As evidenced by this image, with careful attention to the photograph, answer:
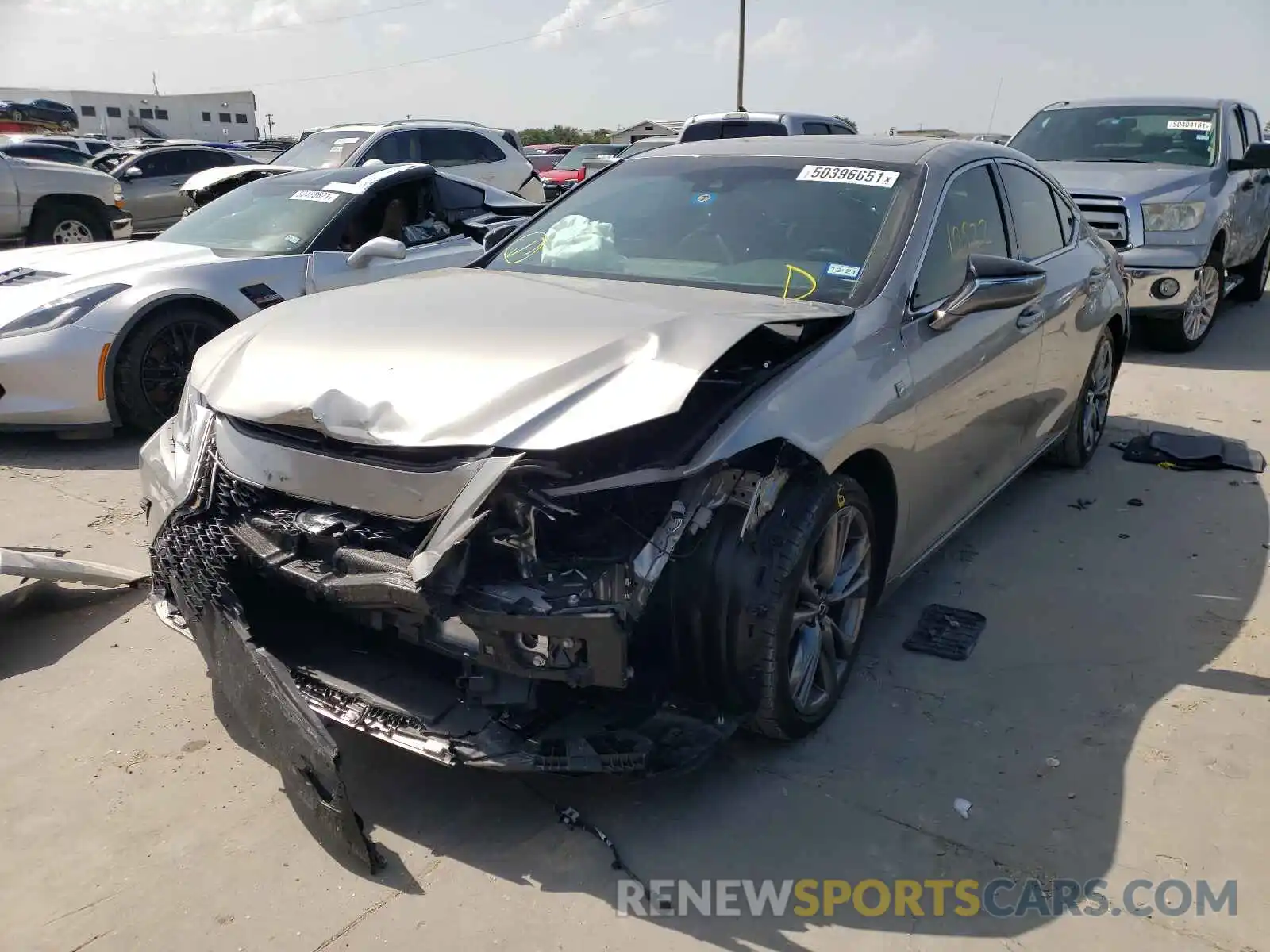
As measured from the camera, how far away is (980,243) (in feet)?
12.7

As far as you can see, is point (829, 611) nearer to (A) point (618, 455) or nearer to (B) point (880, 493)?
(B) point (880, 493)

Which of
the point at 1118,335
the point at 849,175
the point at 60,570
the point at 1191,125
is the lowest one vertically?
the point at 60,570

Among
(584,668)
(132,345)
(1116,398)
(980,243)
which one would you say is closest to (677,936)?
(584,668)

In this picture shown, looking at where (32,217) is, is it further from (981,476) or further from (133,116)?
(133,116)

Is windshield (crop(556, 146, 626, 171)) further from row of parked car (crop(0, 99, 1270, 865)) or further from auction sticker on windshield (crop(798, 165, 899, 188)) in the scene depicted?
auction sticker on windshield (crop(798, 165, 899, 188))

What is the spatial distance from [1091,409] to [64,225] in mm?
12351

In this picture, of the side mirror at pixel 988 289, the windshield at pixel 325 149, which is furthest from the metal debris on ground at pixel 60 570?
the windshield at pixel 325 149

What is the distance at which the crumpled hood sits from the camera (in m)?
5.62

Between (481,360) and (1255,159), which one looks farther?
(1255,159)

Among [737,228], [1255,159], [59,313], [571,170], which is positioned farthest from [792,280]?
[571,170]

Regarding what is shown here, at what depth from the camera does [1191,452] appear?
562 centimetres

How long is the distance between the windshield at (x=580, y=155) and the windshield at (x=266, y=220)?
38.5 feet

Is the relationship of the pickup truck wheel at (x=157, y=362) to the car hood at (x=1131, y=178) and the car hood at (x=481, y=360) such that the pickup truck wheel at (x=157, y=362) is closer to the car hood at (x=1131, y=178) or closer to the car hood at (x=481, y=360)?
the car hood at (x=481, y=360)

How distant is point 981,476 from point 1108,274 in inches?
78.5
